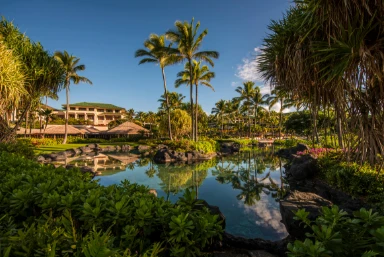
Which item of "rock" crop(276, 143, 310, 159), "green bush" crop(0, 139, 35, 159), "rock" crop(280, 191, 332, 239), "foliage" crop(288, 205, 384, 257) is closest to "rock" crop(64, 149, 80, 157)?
"green bush" crop(0, 139, 35, 159)

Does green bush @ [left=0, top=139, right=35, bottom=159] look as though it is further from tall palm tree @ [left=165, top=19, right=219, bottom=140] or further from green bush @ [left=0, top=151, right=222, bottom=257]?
tall palm tree @ [left=165, top=19, right=219, bottom=140]

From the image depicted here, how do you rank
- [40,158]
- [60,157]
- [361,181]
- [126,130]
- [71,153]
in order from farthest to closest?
[126,130], [71,153], [60,157], [40,158], [361,181]

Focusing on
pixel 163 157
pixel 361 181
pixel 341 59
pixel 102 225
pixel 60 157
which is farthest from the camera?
pixel 163 157

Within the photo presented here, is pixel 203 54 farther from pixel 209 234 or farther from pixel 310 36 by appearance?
pixel 209 234

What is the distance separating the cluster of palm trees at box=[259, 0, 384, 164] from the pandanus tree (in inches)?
460

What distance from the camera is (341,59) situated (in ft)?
13.5

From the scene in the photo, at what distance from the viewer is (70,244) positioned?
5.26 ft

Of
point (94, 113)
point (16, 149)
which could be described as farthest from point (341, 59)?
point (94, 113)

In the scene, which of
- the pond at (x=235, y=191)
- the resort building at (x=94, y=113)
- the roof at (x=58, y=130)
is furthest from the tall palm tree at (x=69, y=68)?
the resort building at (x=94, y=113)

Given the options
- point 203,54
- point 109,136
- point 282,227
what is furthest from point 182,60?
point 109,136

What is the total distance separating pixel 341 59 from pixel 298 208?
11.6 ft

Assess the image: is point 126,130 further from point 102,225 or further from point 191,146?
point 102,225

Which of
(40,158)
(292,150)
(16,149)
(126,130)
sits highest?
(126,130)

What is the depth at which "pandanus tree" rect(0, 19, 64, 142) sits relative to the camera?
9.66m
